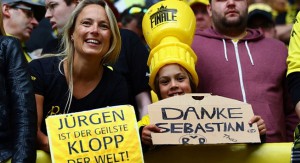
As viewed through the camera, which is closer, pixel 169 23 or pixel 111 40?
pixel 111 40

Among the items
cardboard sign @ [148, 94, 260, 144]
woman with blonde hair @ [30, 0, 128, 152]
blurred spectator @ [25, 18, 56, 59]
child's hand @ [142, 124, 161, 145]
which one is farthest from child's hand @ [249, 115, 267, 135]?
blurred spectator @ [25, 18, 56, 59]

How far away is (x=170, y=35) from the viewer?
5359mm

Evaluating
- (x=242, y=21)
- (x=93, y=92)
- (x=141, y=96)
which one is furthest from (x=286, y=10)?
(x=93, y=92)

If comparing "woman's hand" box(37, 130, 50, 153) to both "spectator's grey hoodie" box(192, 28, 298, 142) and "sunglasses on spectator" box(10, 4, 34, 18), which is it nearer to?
"spectator's grey hoodie" box(192, 28, 298, 142)

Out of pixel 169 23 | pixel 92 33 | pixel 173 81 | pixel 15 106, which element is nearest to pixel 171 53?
pixel 173 81

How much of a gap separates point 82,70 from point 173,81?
0.60 m

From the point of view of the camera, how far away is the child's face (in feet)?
16.6

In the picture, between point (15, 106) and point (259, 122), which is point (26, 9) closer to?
point (15, 106)

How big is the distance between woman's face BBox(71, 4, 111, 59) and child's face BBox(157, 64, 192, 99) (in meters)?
0.43

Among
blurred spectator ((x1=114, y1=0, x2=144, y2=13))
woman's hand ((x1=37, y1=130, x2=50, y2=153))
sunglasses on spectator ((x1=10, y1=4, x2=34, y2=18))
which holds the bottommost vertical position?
woman's hand ((x1=37, y1=130, x2=50, y2=153))

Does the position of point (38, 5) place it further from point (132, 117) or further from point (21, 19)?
point (132, 117)

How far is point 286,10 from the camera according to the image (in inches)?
351

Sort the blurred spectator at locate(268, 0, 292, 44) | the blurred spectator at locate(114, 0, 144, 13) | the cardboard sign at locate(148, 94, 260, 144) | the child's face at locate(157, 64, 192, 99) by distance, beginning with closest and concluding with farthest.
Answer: the cardboard sign at locate(148, 94, 260, 144) → the child's face at locate(157, 64, 192, 99) → the blurred spectator at locate(114, 0, 144, 13) → the blurred spectator at locate(268, 0, 292, 44)

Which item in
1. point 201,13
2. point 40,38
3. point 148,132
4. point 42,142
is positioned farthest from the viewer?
point 40,38
